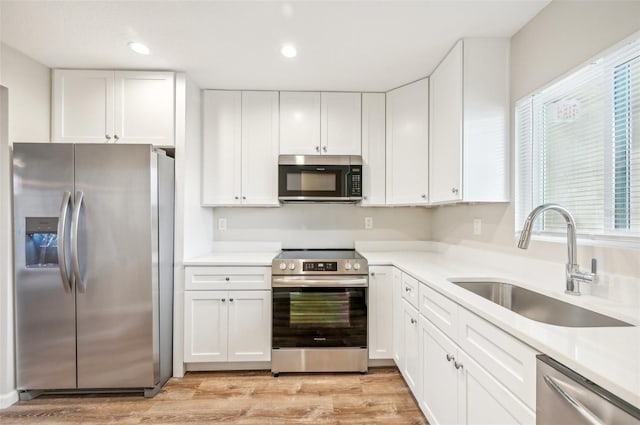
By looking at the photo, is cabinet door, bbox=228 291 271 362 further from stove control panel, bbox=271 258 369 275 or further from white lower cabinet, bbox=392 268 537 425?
white lower cabinet, bbox=392 268 537 425

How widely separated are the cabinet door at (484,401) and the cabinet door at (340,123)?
6.23ft

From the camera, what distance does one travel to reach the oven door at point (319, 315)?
7.50ft

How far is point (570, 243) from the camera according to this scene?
128 centimetres

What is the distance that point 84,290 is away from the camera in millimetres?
1981

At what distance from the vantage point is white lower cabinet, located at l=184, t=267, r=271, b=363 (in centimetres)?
232

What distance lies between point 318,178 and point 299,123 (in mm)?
543

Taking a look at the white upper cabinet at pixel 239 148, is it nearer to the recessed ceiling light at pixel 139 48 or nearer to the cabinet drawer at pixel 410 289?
the recessed ceiling light at pixel 139 48

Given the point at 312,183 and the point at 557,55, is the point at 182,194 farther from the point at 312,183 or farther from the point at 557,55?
the point at 557,55

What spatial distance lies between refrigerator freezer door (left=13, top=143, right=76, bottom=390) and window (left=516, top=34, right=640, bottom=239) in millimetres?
2931

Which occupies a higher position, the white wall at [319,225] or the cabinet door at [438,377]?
the white wall at [319,225]

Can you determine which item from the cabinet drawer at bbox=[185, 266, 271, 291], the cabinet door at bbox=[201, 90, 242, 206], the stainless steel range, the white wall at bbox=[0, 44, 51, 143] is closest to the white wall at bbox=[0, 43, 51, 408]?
the white wall at bbox=[0, 44, 51, 143]

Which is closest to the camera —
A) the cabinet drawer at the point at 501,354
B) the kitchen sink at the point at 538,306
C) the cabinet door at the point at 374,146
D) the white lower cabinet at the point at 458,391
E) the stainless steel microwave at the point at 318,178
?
the cabinet drawer at the point at 501,354

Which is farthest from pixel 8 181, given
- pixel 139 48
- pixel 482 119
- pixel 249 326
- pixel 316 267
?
pixel 482 119

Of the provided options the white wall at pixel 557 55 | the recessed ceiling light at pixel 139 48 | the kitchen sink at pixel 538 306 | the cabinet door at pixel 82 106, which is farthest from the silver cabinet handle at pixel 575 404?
the cabinet door at pixel 82 106
